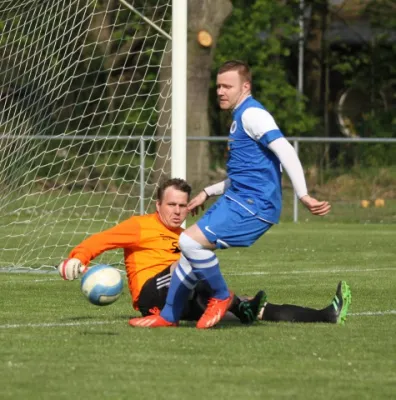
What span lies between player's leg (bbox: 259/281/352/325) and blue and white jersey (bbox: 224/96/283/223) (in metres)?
0.68

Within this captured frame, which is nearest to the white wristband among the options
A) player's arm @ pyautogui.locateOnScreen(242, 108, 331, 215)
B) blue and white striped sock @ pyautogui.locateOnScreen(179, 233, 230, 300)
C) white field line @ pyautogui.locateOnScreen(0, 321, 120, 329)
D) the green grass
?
player's arm @ pyautogui.locateOnScreen(242, 108, 331, 215)

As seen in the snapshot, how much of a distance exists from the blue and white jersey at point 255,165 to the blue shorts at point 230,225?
0.04 metres

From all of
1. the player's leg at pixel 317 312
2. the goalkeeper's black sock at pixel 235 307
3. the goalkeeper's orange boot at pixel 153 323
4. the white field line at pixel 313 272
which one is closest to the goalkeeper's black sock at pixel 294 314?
the player's leg at pixel 317 312

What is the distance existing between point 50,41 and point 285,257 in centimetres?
339

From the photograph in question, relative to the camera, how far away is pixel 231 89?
8078mm

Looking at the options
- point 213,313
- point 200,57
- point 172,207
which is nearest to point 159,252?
point 172,207

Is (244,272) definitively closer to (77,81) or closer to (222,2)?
(77,81)

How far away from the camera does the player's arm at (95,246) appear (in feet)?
25.1

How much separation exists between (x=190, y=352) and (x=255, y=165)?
4.73 feet

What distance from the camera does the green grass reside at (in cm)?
591

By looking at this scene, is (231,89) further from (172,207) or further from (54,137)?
(54,137)

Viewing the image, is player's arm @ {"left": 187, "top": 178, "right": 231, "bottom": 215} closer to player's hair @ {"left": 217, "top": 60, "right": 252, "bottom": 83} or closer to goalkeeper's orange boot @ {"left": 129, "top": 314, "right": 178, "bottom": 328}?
player's hair @ {"left": 217, "top": 60, "right": 252, "bottom": 83}

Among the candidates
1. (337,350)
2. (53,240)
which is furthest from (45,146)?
(337,350)

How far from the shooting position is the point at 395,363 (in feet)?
21.9
